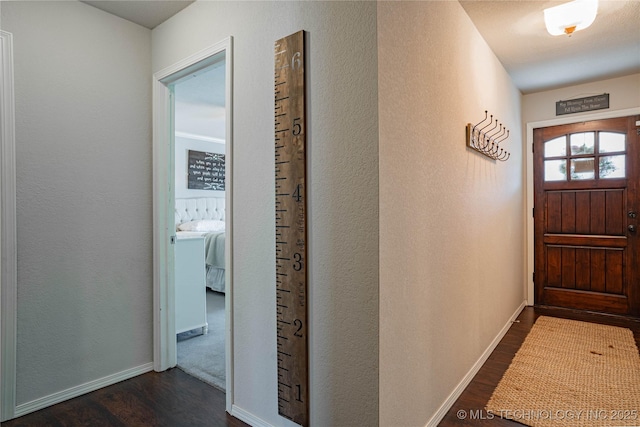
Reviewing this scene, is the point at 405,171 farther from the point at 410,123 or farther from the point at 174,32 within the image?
the point at 174,32

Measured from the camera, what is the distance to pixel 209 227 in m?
5.34

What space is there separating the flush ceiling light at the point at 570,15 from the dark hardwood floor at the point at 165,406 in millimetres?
2241

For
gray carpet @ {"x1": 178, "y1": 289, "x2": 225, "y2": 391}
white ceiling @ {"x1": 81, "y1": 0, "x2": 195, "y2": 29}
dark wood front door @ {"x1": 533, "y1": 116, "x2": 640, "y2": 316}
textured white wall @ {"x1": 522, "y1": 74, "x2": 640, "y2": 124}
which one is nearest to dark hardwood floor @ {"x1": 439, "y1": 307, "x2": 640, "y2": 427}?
dark wood front door @ {"x1": 533, "y1": 116, "x2": 640, "y2": 316}

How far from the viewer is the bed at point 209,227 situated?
451 cm

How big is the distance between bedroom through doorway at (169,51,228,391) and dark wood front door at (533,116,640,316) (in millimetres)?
3504

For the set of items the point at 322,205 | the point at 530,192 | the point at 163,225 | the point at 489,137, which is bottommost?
the point at 163,225

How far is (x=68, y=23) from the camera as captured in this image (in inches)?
82.0

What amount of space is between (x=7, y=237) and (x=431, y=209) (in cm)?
219

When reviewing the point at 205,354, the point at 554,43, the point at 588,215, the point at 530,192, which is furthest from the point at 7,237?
the point at 588,215

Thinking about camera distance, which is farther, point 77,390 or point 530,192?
point 530,192

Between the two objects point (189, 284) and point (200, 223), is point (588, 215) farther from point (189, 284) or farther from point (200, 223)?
point (200, 223)

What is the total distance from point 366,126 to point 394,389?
1056mm

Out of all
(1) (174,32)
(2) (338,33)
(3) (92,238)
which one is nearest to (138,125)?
(1) (174,32)

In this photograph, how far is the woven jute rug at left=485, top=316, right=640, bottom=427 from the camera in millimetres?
1889
